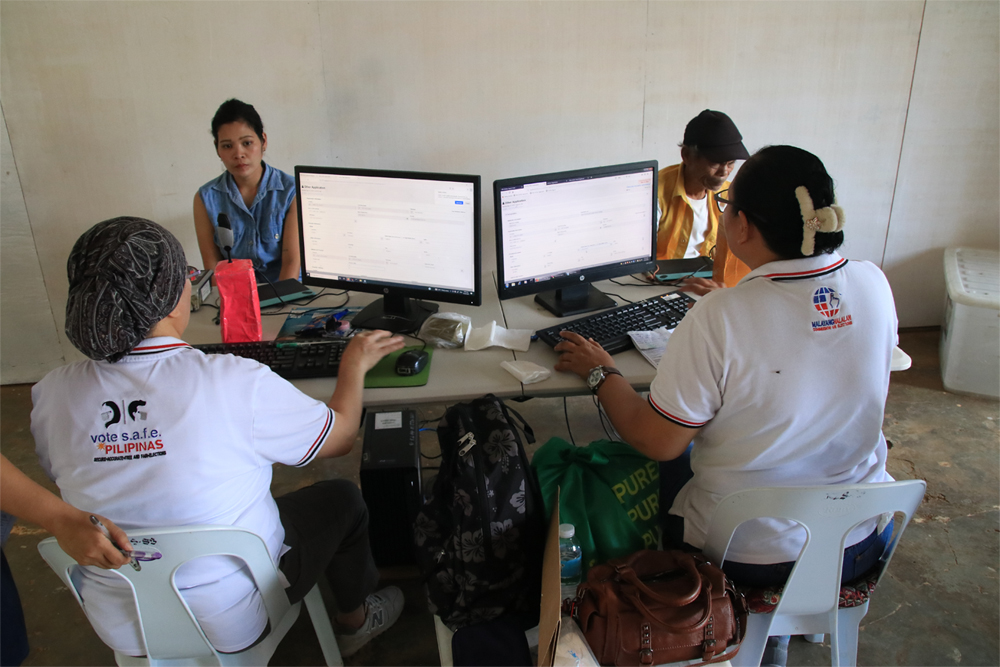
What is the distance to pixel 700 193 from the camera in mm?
2648

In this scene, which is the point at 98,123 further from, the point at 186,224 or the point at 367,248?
the point at 367,248

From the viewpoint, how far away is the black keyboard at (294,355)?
1.74m

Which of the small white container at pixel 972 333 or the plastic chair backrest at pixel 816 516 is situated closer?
the plastic chair backrest at pixel 816 516

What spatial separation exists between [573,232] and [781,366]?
95cm

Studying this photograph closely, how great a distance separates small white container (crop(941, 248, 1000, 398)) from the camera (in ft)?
9.61

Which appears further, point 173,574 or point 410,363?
point 410,363

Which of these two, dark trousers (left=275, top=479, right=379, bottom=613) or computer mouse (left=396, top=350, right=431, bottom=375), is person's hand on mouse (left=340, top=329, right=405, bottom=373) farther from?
dark trousers (left=275, top=479, right=379, bottom=613)

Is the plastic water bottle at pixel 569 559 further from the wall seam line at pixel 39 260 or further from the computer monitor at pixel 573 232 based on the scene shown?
the wall seam line at pixel 39 260

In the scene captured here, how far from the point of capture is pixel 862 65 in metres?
3.11

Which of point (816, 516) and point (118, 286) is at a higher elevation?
point (118, 286)

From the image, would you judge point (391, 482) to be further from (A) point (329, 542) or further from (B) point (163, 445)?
(B) point (163, 445)

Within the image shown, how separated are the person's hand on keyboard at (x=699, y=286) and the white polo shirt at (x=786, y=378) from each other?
798mm

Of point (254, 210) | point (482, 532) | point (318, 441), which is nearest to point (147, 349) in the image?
point (318, 441)

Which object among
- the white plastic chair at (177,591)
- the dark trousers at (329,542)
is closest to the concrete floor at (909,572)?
the dark trousers at (329,542)
